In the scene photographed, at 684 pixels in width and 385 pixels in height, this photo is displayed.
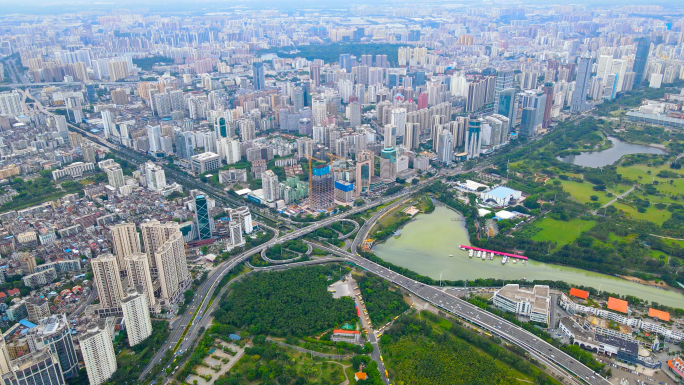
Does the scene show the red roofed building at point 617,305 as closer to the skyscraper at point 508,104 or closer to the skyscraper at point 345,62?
the skyscraper at point 508,104

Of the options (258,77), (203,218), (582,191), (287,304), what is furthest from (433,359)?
(258,77)

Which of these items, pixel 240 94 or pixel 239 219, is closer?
pixel 239 219

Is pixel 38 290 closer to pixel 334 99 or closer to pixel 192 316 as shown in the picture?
pixel 192 316

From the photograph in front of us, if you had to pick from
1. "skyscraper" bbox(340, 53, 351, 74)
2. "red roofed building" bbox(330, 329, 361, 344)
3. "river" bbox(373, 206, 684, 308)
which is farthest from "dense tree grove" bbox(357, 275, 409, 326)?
"skyscraper" bbox(340, 53, 351, 74)

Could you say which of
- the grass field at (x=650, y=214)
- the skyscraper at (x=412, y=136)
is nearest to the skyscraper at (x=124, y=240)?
the skyscraper at (x=412, y=136)

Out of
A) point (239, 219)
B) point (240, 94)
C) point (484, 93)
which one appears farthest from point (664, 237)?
point (240, 94)

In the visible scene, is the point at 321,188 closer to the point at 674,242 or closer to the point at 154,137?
the point at 154,137
